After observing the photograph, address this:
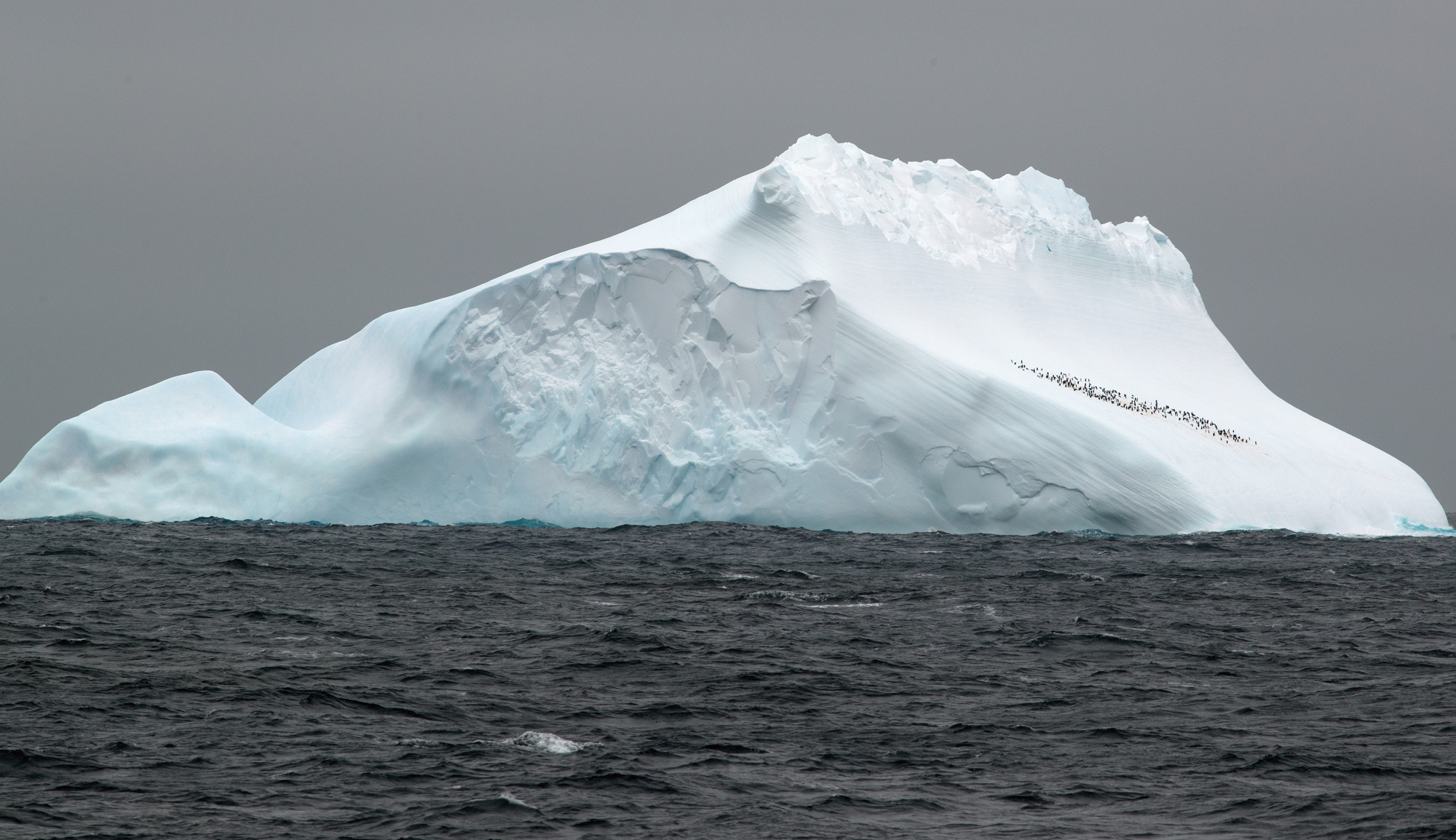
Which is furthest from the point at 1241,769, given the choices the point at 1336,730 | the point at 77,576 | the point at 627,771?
the point at 77,576

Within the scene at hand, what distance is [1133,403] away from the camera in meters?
29.3

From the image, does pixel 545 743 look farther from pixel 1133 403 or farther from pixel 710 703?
pixel 1133 403

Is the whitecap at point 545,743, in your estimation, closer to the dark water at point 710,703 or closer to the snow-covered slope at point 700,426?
the dark water at point 710,703

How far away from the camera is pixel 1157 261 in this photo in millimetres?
35094

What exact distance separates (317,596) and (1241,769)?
1071 centimetres

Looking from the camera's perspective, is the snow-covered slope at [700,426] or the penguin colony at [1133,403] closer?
the snow-covered slope at [700,426]

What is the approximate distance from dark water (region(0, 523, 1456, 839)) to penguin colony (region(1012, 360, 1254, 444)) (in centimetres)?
952

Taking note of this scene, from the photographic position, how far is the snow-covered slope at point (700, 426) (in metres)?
25.8

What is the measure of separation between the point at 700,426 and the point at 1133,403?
9.02m

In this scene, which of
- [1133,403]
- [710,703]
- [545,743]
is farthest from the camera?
[1133,403]

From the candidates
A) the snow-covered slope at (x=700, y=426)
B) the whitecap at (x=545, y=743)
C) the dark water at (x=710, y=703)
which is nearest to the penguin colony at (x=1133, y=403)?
the snow-covered slope at (x=700, y=426)

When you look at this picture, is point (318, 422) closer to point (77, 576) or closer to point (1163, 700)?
point (77, 576)

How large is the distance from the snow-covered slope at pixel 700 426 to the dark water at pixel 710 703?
6245 millimetres

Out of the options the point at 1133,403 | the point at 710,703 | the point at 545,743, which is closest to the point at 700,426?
the point at 1133,403
